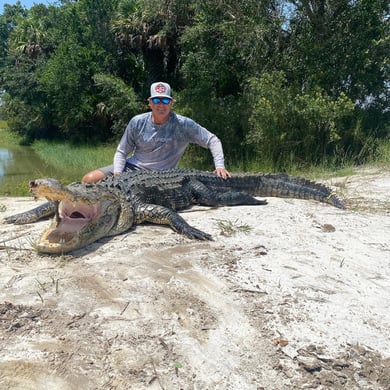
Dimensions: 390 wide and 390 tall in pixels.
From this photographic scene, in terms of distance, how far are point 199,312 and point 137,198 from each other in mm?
1925

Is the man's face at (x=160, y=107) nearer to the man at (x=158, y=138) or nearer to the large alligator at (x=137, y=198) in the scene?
the man at (x=158, y=138)

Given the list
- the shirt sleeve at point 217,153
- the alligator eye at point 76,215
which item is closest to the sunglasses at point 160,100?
the shirt sleeve at point 217,153

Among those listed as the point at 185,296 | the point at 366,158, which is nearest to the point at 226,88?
the point at 366,158

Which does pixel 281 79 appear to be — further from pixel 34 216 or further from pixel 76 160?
pixel 76 160

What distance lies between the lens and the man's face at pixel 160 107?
4719mm

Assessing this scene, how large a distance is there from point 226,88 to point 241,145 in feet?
8.08

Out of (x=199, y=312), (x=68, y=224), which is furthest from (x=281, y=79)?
(x=199, y=312)

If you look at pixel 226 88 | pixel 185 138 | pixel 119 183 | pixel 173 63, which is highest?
pixel 173 63

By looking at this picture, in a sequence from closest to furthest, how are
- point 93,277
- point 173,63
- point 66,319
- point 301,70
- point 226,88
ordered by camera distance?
point 66,319 < point 93,277 < point 301,70 < point 226,88 < point 173,63

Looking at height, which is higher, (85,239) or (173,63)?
(173,63)

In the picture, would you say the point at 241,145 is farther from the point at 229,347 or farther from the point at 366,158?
the point at 229,347

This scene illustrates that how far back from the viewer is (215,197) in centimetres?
480

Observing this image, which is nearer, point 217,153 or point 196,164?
point 217,153

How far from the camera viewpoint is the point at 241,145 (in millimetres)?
11156
